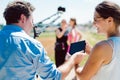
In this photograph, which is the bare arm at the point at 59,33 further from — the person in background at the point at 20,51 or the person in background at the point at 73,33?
the person in background at the point at 20,51

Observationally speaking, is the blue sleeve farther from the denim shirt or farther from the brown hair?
the brown hair

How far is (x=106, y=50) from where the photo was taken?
11.1 feet

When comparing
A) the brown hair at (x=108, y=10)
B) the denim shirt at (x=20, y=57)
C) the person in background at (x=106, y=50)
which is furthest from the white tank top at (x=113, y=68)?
the denim shirt at (x=20, y=57)

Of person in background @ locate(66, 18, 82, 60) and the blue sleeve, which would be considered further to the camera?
person in background @ locate(66, 18, 82, 60)

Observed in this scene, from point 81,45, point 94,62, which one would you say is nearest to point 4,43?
point 94,62

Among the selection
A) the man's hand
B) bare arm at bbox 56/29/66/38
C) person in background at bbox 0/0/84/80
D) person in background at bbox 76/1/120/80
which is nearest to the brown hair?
person in background at bbox 76/1/120/80

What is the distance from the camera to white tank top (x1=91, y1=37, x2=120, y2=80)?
11.2ft

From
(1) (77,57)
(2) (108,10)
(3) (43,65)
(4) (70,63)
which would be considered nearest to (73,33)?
(1) (77,57)

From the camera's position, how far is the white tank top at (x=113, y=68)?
3.42 m

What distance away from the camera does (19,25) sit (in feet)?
10.7

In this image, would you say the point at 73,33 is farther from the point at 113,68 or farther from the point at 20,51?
the point at 20,51

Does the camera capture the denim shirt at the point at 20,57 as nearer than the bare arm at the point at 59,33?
Yes

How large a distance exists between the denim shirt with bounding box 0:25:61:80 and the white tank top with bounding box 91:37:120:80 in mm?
537

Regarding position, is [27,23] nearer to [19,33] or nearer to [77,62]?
[19,33]
